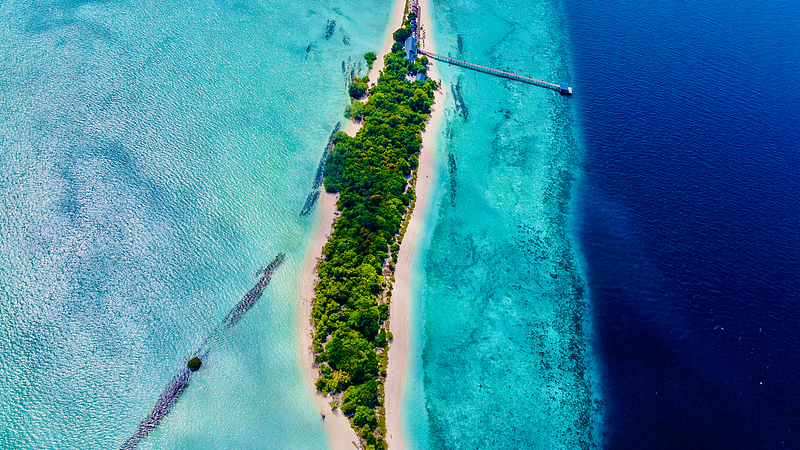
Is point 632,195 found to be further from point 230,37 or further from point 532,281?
point 230,37

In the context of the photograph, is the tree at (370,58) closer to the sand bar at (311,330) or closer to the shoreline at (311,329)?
the shoreline at (311,329)

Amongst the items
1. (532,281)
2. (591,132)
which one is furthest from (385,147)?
(591,132)

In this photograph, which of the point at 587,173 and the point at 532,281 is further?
the point at 587,173

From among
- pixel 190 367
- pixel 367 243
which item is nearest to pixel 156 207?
pixel 190 367

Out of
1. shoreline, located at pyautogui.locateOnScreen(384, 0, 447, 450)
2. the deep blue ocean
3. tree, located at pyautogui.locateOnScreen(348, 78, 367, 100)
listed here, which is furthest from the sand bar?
the deep blue ocean

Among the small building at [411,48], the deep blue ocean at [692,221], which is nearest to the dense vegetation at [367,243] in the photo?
the small building at [411,48]
